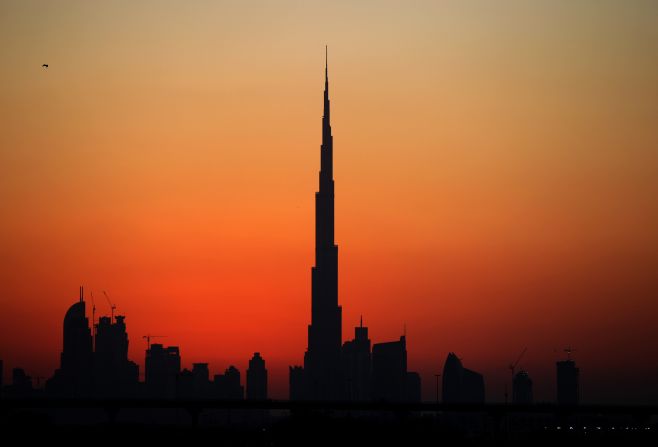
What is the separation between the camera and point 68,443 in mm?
197000

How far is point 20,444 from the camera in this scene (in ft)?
609

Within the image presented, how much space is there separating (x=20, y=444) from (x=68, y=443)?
1240 cm
